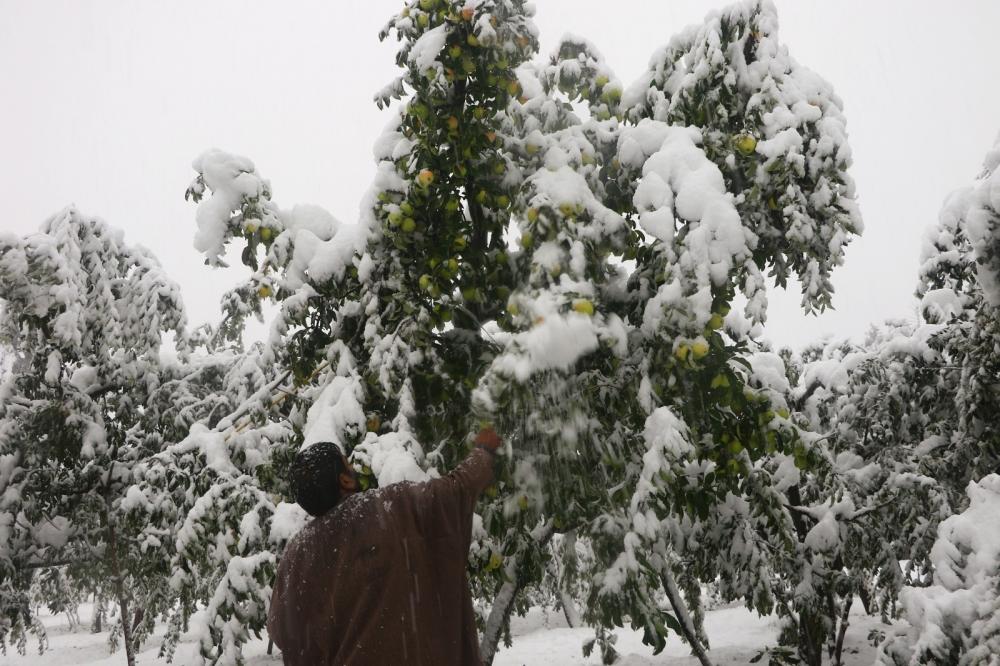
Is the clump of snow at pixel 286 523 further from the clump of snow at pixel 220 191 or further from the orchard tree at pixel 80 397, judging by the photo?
the orchard tree at pixel 80 397

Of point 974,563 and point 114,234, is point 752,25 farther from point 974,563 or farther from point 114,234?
point 114,234

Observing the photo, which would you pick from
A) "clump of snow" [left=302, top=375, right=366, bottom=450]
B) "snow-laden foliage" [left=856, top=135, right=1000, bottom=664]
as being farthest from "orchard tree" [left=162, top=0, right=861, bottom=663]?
"snow-laden foliage" [left=856, top=135, right=1000, bottom=664]

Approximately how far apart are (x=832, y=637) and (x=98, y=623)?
2829cm

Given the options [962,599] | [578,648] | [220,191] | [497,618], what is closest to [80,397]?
[220,191]

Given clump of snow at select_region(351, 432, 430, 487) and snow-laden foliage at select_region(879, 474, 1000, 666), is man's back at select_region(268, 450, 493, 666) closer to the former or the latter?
clump of snow at select_region(351, 432, 430, 487)

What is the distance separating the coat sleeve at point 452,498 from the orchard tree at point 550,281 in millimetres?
418

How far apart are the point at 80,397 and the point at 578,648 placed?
38.6ft

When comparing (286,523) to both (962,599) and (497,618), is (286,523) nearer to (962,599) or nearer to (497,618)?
(497,618)

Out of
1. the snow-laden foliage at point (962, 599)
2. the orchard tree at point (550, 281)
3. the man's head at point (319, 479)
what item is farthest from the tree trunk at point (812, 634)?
the man's head at point (319, 479)

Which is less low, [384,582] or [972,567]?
[384,582]

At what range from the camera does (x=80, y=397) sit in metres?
6.62

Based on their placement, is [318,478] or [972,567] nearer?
[318,478]

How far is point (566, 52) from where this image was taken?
356 cm

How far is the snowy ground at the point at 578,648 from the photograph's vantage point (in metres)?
10.9
